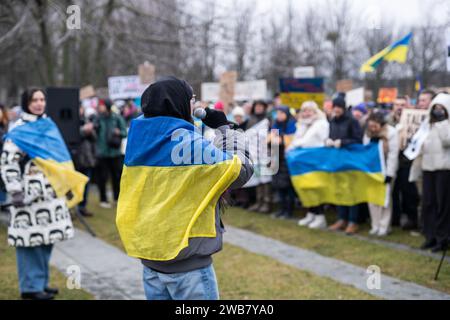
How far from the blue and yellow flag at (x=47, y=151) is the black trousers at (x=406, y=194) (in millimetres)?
4700

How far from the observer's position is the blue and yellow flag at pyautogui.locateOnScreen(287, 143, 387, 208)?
844 cm

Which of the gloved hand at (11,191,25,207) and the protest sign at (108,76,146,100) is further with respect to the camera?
the protest sign at (108,76,146,100)

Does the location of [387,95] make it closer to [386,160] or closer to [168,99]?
[386,160]

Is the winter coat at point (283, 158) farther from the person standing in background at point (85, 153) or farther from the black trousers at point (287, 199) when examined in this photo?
the person standing in background at point (85, 153)

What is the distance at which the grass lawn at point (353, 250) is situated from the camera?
21.1ft

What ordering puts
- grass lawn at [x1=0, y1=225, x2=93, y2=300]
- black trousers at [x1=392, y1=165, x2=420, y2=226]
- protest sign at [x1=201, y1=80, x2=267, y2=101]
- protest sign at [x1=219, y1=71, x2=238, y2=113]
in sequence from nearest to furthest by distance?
grass lawn at [x1=0, y1=225, x2=93, y2=300] → black trousers at [x1=392, y1=165, x2=420, y2=226] → protest sign at [x1=219, y1=71, x2=238, y2=113] → protest sign at [x1=201, y1=80, x2=267, y2=101]

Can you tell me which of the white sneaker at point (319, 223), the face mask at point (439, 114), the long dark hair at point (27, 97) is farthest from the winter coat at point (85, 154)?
the face mask at point (439, 114)

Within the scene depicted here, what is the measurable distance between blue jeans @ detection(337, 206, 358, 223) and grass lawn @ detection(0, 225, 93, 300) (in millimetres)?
4258

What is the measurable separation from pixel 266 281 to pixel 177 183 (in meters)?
3.59

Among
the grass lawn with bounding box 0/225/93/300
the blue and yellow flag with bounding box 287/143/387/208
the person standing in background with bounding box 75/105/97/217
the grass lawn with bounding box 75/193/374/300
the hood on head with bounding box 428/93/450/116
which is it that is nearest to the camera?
the grass lawn with bounding box 75/193/374/300

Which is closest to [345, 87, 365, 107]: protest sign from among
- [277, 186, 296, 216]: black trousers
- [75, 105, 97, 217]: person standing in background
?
[277, 186, 296, 216]: black trousers

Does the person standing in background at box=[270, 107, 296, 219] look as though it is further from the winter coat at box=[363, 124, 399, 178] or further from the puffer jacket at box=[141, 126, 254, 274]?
the puffer jacket at box=[141, 126, 254, 274]
